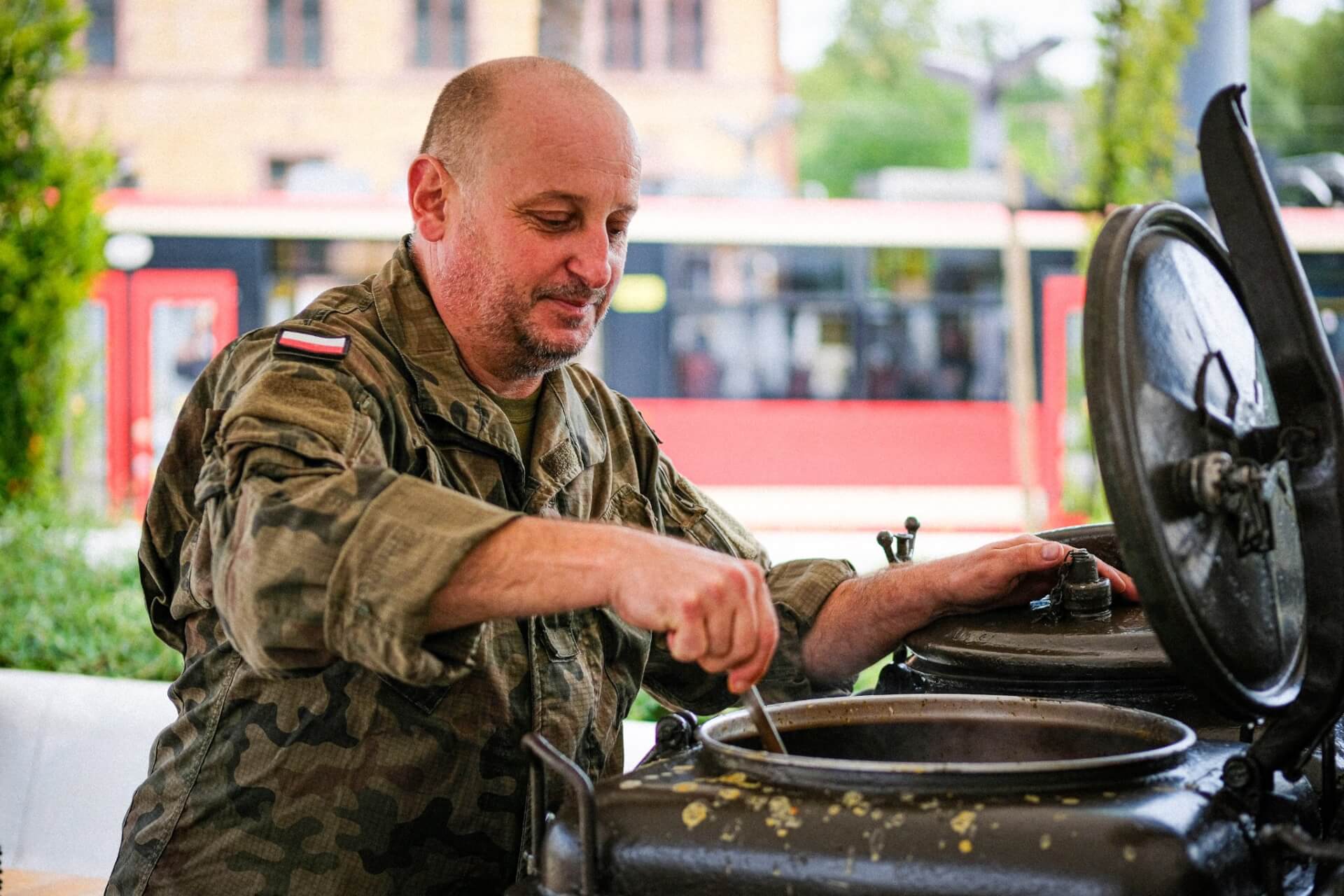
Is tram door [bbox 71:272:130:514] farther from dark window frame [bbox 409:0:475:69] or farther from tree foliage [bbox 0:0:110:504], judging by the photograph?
dark window frame [bbox 409:0:475:69]

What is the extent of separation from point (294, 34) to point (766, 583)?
86.7 ft

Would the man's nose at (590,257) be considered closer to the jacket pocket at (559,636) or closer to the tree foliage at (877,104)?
the jacket pocket at (559,636)

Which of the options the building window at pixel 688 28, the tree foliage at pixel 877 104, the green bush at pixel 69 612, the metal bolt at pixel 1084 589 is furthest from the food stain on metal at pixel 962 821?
the tree foliage at pixel 877 104

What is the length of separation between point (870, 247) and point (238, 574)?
10716mm

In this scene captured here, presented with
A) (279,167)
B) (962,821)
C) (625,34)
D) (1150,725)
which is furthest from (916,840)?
(625,34)

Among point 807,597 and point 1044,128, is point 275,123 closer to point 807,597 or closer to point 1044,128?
point 1044,128

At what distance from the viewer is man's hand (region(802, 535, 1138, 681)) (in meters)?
2.08

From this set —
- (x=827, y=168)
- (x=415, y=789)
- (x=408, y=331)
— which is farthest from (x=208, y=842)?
(x=827, y=168)

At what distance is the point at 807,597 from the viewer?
2.28m

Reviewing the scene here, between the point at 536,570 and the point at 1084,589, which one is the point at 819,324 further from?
the point at 536,570

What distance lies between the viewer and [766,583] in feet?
7.51

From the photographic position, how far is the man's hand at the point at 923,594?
6.81 feet

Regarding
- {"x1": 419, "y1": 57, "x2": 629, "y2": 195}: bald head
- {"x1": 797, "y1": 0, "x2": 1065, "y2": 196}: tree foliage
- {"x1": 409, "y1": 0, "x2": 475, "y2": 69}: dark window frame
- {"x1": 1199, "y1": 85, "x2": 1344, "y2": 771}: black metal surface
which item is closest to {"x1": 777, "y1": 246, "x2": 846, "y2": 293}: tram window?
{"x1": 419, "y1": 57, "x2": 629, "y2": 195}: bald head

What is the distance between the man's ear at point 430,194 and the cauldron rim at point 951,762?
84cm
